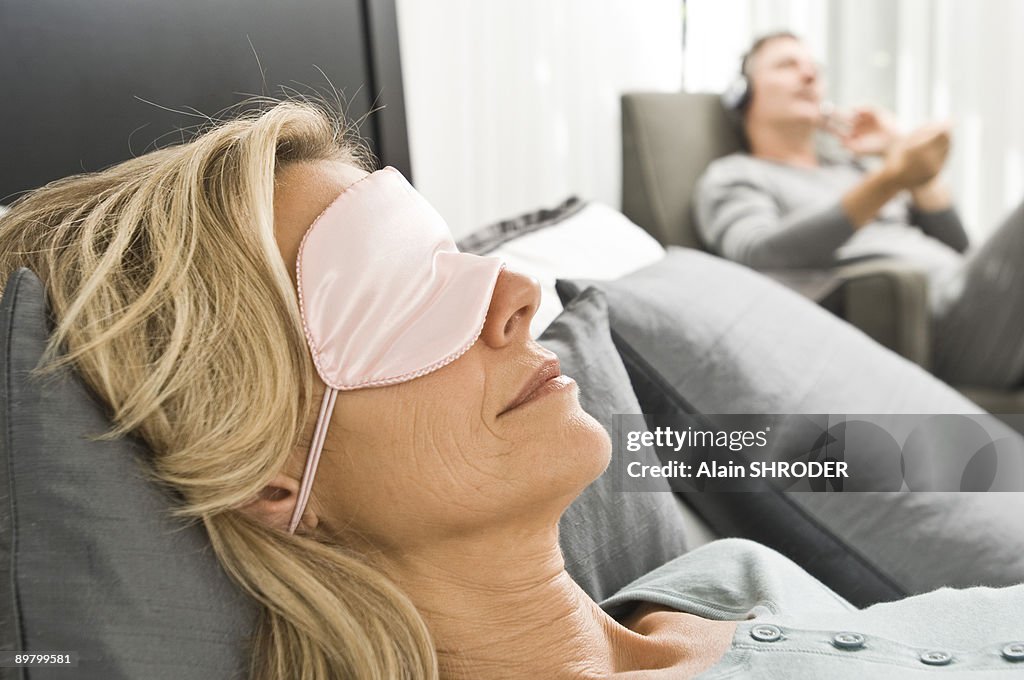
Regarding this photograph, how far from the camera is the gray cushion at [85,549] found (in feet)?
2.14

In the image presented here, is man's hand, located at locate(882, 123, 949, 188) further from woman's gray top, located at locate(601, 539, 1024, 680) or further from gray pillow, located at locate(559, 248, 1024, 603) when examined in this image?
woman's gray top, located at locate(601, 539, 1024, 680)

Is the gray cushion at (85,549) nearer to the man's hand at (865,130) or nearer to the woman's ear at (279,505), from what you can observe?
the woman's ear at (279,505)

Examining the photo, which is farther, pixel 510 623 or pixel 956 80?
pixel 956 80

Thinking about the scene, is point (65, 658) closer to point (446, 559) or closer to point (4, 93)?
point (446, 559)

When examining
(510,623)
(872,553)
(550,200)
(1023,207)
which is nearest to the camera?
(510,623)

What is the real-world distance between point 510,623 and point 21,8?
0.81 m

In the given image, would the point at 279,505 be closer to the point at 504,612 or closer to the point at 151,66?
the point at 504,612

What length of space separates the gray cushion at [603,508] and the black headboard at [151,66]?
51cm

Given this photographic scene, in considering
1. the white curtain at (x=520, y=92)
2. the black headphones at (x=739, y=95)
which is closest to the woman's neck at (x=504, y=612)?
the white curtain at (x=520, y=92)

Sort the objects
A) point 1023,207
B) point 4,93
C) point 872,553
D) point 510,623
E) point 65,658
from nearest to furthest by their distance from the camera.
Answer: point 65,658
point 510,623
point 4,93
point 872,553
point 1023,207

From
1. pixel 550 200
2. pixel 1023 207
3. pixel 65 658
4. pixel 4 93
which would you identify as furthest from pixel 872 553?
pixel 550 200

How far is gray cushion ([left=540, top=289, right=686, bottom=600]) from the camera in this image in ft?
3.49

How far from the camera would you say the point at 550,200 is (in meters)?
2.88

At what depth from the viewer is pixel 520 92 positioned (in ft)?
8.89
